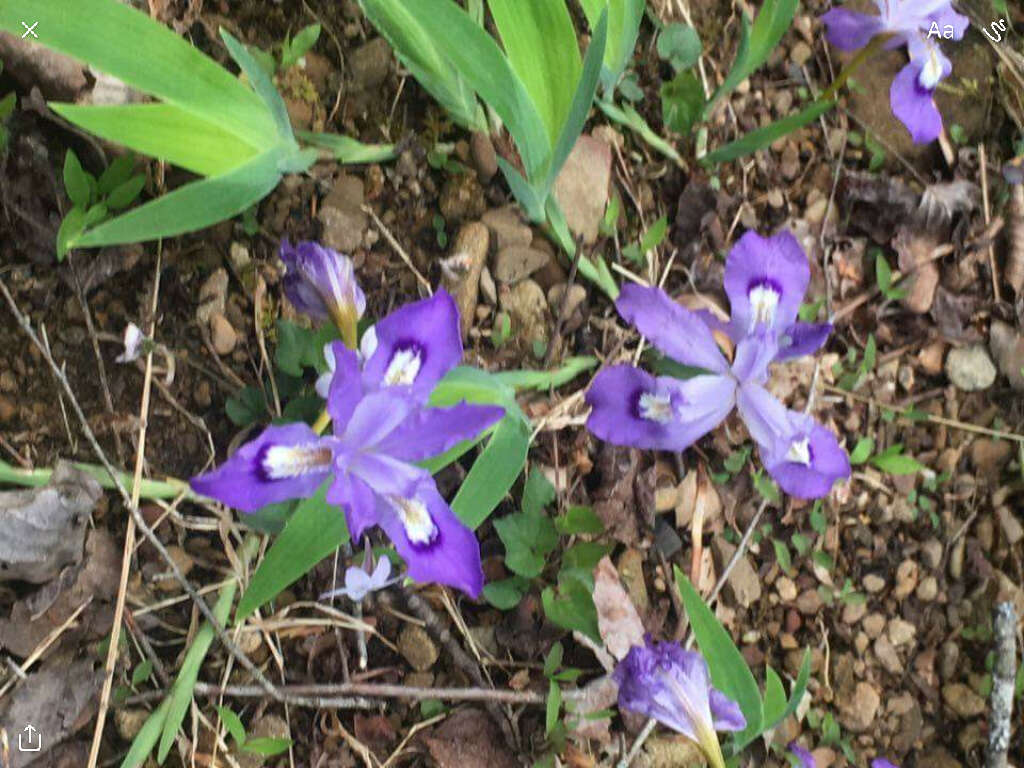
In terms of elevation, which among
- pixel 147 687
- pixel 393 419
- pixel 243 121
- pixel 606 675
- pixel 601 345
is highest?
pixel 243 121

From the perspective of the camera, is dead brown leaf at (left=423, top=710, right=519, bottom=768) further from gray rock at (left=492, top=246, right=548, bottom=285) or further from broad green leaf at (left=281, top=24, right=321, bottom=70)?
broad green leaf at (left=281, top=24, right=321, bottom=70)

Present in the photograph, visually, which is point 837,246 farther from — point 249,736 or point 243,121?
point 249,736

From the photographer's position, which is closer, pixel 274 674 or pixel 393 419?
pixel 393 419

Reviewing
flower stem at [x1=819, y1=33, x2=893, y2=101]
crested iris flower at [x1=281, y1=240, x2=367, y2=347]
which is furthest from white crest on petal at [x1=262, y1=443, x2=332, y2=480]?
flower stem at [x1=819, y1=33, x2=893, y2=101]

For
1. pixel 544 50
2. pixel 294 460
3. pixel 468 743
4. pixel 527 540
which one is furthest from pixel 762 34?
pixel 468 743

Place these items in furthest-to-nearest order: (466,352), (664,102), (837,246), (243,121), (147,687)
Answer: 1. (837,246)
2. (664,102)
3. (466,352)
4. (147,687)
5. (243,121)

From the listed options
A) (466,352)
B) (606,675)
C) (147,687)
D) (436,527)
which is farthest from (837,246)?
(147,687)

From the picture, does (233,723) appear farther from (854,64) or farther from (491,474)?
(854,64)
